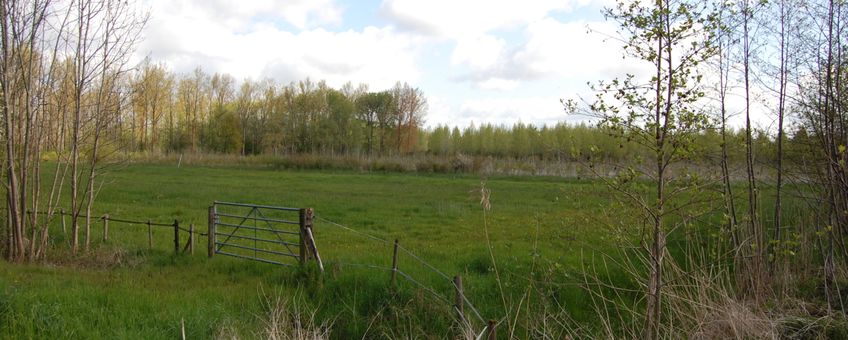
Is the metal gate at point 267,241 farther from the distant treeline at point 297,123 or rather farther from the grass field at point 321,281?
the distant treeline at point 297,123

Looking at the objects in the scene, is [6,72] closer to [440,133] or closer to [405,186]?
[405,186]

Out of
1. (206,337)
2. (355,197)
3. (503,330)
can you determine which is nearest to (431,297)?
(503,330)

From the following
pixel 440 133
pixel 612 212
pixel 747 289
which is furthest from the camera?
pixel 440 133

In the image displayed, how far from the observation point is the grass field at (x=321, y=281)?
245 inches

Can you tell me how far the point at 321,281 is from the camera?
8.44 metres

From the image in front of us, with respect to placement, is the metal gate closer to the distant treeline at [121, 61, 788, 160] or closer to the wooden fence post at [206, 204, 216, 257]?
the wooden fence post at [206, 204, 216, 257]

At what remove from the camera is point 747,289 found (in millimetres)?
7254

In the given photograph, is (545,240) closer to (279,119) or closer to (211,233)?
(211,233)

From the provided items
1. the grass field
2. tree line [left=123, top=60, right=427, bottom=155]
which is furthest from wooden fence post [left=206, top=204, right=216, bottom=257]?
tree line [left=123, top=60, right=427, bottom=155]

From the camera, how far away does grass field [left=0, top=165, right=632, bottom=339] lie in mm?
6230

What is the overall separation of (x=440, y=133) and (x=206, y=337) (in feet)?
207

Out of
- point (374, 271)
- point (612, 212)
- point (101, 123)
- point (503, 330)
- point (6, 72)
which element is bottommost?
point (503, 330)

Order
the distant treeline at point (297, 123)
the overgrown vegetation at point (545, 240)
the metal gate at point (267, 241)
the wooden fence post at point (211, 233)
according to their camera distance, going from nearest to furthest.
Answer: the overgrown vegetation at point (545, 240) → the metal gate at point (267, 241) → the wooden fence post at point (211, 233) → the distant treeline at point (297, 123)

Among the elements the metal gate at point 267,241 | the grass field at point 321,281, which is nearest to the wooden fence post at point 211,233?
the metal gate at point 267,241
